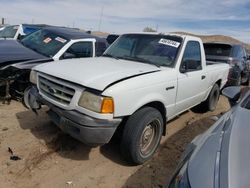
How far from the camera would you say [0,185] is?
355 centimetres

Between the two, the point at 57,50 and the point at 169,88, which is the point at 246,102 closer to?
the point at 169,88

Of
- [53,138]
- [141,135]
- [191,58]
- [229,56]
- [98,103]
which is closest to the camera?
[98,103]

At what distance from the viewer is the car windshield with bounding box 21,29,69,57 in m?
7.21

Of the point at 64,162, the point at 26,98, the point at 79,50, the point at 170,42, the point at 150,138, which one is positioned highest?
the point at 170,42

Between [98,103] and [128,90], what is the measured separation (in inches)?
16.4

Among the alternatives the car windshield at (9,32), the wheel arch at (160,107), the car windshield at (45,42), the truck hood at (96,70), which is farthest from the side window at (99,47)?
the car windshield at (9,32)

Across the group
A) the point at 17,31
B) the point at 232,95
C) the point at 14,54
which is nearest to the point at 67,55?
the point at 14,54

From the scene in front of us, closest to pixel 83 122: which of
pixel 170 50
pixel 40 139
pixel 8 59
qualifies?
pixel 40 139

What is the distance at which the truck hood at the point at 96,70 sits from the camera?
3783 mm

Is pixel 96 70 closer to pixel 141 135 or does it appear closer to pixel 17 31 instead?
pixel 141 135

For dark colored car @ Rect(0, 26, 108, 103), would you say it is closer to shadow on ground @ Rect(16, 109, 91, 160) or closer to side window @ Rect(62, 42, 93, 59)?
side window @ Rect(62, 42, 93, 59)

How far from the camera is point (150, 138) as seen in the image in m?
4.50

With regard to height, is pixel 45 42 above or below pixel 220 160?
above

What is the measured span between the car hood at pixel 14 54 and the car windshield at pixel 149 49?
2035 mm
